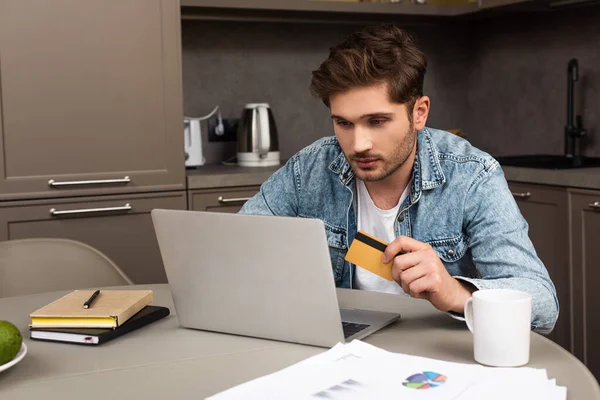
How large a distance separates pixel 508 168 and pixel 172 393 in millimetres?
2321

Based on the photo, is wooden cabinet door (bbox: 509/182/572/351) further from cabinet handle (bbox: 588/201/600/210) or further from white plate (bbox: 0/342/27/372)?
white plate (bbox: 0/342/27/372)

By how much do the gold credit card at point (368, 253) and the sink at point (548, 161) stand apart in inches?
79.4

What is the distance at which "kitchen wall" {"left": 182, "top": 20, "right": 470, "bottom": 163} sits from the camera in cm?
360

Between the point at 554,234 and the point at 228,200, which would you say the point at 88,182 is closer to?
the point at 228,200

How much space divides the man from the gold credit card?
0.92 feet

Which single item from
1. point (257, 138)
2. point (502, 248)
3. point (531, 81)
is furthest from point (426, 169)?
point (531, 81)

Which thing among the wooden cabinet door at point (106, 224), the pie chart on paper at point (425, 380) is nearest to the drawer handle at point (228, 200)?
the wooden cabinet door at point (106, 224)

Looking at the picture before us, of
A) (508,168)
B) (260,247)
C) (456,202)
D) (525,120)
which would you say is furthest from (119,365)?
(525,120)

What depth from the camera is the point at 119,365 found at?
1193mm

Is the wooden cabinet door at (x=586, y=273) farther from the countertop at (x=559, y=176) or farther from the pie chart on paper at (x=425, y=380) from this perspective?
the pie chart on paper at (x=425, y=380)

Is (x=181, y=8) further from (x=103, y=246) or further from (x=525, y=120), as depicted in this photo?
(x=525, y=120)

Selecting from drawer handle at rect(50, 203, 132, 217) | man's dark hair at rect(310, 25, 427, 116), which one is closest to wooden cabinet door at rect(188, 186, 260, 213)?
drawer handle at rect(50, 203, 132, 217)

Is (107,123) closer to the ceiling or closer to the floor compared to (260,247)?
closer to the ceiling

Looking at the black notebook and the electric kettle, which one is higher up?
the electric kettle
